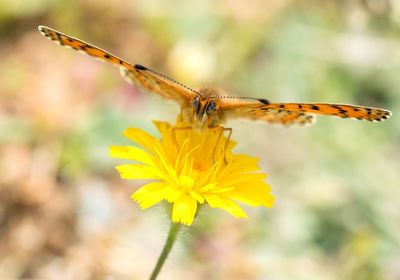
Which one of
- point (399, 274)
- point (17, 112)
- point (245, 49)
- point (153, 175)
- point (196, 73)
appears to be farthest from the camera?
point (245, 49)

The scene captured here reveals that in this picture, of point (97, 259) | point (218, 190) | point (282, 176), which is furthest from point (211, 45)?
point (218, 190)

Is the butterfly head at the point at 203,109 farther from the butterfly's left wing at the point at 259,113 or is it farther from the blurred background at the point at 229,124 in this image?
the blurred background at the point at 229,124

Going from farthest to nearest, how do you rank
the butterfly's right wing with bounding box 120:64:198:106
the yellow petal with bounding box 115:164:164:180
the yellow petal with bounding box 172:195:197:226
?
1. the butterfly's right wing with bounding box 120:64:198:106
2. the yellow petal with bounding box 115:164:164:180
3. the yellow petal with bounding box 172:195:197:226

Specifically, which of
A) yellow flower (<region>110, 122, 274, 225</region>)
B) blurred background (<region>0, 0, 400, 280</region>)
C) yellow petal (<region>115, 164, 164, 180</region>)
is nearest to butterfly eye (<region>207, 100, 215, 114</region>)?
yellow flower (<region>110, 122, 274, 225</region>)

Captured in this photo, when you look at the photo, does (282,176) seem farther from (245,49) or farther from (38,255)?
(38,255)

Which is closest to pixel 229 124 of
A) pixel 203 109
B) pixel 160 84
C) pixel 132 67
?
pixel 160 84

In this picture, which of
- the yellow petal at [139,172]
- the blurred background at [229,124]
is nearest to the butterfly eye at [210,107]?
the yellow petal at [139,172]

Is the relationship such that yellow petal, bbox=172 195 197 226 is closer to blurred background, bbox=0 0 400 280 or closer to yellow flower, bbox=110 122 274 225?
yellow flower, bbox=110 122 274 225
